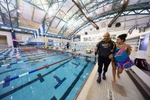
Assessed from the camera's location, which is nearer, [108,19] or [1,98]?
[1,98]

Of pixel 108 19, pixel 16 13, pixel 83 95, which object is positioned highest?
pixel 108 19

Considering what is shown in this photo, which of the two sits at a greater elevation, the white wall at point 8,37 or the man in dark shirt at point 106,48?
the white wall at point 8,37

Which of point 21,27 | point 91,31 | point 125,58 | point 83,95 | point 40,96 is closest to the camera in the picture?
point 83,95

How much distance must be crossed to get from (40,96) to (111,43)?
236cm

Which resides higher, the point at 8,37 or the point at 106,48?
the point at 8,37

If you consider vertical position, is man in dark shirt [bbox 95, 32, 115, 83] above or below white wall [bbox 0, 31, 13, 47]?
below

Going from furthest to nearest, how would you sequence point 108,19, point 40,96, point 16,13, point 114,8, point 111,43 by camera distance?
point 108,19, point 114,8, point 16,13, point 40,96, point 111,43

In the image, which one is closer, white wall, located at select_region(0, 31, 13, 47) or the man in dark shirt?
the man in dark shirt

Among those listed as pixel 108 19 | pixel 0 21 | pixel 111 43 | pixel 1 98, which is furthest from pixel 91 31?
pixel 0 21

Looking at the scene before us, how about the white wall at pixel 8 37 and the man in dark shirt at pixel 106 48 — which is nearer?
the man in dark shirt at pixel 106 48

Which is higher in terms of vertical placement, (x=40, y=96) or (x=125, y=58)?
(x=125, y=58)

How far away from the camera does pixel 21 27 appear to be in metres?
10.7

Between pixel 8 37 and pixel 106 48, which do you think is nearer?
pixel 106 48

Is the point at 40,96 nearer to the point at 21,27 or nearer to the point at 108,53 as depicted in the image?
the point at 108,53
